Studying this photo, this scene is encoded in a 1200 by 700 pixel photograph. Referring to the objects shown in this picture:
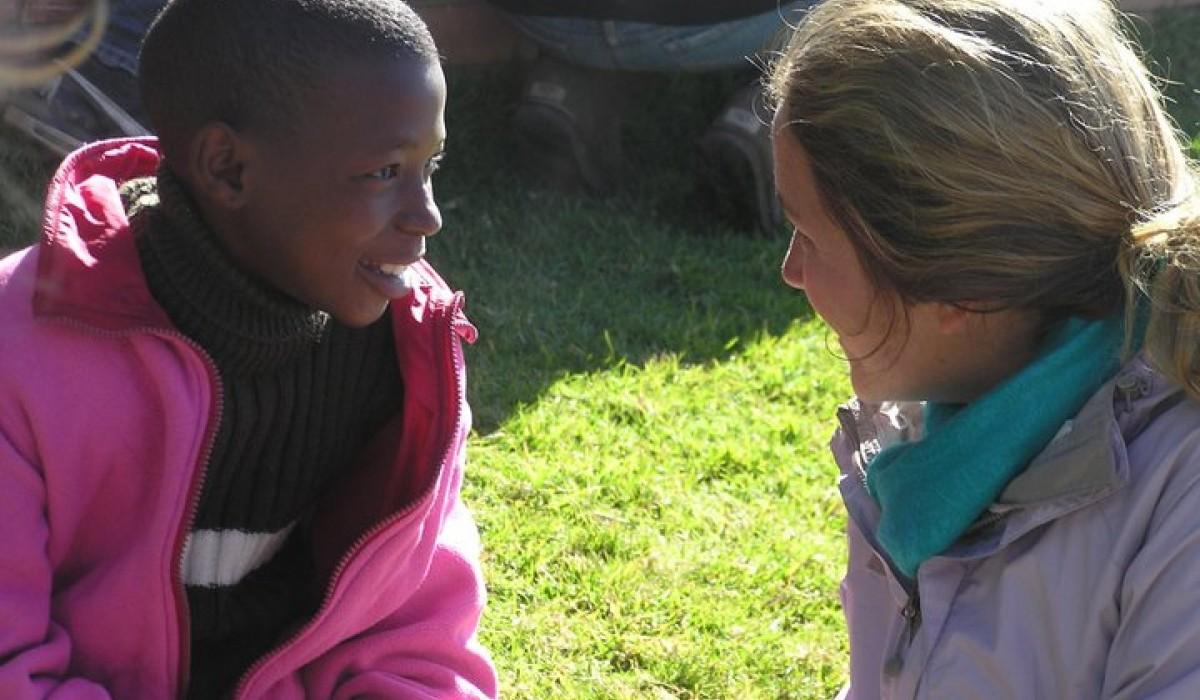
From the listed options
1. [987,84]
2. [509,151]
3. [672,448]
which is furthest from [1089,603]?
[509,151]

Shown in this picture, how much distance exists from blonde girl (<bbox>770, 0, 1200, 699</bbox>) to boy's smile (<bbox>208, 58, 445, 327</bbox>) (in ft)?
1.54

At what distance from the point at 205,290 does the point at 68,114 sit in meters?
2.59

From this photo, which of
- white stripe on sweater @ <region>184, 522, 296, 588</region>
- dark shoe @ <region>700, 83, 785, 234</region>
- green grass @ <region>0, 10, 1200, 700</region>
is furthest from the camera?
dark shoe @ <region>700, 83, 785, 234</region>

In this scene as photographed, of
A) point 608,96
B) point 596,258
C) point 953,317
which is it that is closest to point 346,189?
point 953,317

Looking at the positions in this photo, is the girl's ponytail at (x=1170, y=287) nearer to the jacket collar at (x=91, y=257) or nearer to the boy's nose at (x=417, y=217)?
the boy's nose at (x=417, y=217)

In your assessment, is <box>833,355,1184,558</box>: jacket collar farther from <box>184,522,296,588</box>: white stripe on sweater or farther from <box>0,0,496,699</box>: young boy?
<box>184,522,296,588</box>: white stripe on sweater

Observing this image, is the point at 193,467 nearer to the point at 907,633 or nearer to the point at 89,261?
the point at 89,261

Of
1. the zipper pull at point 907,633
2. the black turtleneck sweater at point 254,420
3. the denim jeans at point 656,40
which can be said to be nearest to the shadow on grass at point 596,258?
the denim jeans at point 656,40

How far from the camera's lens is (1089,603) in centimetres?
191

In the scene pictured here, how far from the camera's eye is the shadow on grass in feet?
14.4

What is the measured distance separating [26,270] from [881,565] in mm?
1163

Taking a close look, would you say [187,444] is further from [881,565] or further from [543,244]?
[543,244]

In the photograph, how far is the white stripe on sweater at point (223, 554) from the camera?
2141mm

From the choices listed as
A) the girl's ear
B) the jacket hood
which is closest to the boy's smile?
the jacket hood
